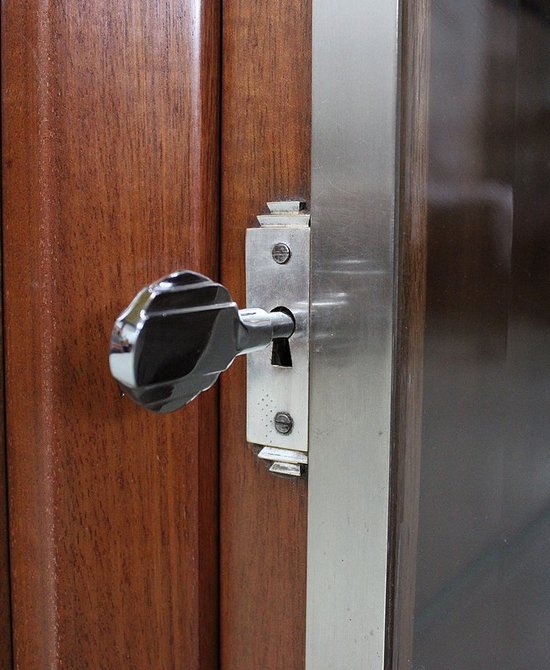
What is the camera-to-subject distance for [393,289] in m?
0.33

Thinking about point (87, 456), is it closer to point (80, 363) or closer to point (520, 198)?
point (80, 363)

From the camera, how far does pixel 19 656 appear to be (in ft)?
1.24

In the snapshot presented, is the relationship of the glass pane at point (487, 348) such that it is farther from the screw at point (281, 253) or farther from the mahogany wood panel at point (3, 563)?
the mahogany wood panel at point (3, 563)

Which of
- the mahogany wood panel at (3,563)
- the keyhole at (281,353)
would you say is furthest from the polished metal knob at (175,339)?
the mahogany wood panel at (3,563)

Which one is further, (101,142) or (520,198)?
(520,198)

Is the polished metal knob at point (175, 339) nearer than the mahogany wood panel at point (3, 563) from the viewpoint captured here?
Yes

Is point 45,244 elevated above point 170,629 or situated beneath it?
elevated above

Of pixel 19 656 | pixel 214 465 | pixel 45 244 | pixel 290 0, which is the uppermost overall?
pixel 290 0

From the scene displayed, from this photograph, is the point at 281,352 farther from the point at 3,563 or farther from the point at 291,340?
the point at 3,563

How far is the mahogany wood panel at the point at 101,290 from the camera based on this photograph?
0.34 metres

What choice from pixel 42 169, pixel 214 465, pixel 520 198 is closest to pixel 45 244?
pixel 42 169

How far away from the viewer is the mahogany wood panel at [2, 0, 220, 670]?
13.4 inches

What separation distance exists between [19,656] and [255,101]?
1.04 ft

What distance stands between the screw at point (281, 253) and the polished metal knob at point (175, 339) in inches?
1.8
